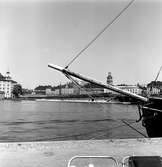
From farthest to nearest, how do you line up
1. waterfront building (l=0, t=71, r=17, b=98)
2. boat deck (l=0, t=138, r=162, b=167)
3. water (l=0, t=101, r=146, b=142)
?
waterfront building (l=0, t=71, r=17, b=98) < water (l=0, t=101, r=146, b=142) < boat deck (l=0, t=138, r=162, b=167)

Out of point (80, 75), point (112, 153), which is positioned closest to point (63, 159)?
point (112, 153)

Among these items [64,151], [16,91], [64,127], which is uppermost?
[16,91]

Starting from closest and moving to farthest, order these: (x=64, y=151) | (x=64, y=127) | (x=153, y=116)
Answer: (x=64, y=151)
(x=153, y=116)
(x=64, y=127)

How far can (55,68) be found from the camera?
43.3 feet

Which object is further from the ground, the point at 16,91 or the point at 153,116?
the point at 16,91

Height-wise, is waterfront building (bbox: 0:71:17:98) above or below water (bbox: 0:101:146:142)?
above

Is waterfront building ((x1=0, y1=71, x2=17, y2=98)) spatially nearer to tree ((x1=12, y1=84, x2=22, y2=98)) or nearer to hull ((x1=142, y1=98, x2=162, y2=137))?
tree ((x1=12, y1=84, x2=22, y2=98))

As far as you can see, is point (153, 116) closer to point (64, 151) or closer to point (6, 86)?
point (64, 151)

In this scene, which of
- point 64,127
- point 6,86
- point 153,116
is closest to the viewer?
point 153,116

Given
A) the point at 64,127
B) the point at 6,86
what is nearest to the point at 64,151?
the point at 64,127

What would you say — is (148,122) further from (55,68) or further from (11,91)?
(11,91)

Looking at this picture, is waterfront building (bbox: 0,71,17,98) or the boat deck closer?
the boat deck

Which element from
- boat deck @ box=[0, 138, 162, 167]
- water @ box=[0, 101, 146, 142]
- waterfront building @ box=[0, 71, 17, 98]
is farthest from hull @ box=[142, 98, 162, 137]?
waterfront building @ box=[0, 71, 17, 98]

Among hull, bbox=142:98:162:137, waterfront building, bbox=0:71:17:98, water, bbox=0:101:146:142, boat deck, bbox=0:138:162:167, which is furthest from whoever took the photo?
waterfront building, bbox=0:71:17:98
